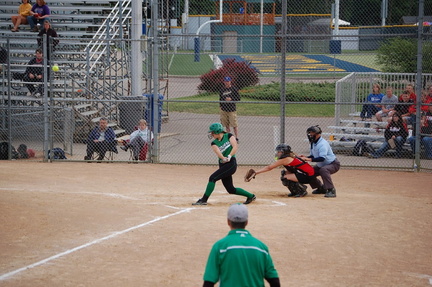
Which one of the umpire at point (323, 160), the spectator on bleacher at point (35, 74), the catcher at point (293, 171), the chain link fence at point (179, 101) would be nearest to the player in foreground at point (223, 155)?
the catcher at point (293, 171)

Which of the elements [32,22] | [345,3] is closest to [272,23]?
[345,3]

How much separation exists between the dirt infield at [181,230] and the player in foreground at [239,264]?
275cm

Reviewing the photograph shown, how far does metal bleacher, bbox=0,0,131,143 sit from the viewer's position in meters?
21.8

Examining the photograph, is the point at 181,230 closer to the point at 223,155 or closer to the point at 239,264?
the point at 223,155

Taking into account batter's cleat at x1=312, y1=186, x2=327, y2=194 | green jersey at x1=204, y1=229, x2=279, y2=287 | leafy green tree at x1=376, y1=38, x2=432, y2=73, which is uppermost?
leafy green tree at x1=376, y1=38, x2=432, y2=73

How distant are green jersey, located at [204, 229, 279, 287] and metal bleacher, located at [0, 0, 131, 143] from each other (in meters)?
15.6

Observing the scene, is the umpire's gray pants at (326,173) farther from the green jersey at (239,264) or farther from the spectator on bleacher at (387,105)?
the green jersey at (239,264)

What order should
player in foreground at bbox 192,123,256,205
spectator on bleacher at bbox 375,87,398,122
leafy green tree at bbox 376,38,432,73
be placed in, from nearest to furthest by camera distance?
1. player in foreground at bbox 192,123,256,205
2. spectator on bleacher at bbox 375,87,398,122
3. leafy green tree at bbox 376,38,432,73

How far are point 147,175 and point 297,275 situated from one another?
819 centimetres

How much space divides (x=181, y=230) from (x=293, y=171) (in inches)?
146

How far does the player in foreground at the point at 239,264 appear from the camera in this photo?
5227 millimetres

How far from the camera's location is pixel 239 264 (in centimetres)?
523

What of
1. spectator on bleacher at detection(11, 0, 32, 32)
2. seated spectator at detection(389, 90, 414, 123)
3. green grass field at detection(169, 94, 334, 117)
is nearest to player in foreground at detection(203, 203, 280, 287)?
seated spectator at detection(389, 90, 414, 123)

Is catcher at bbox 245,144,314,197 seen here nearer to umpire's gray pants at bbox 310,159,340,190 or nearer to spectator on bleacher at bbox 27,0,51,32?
umpire's gray pants at bbox 310,159,340,190
